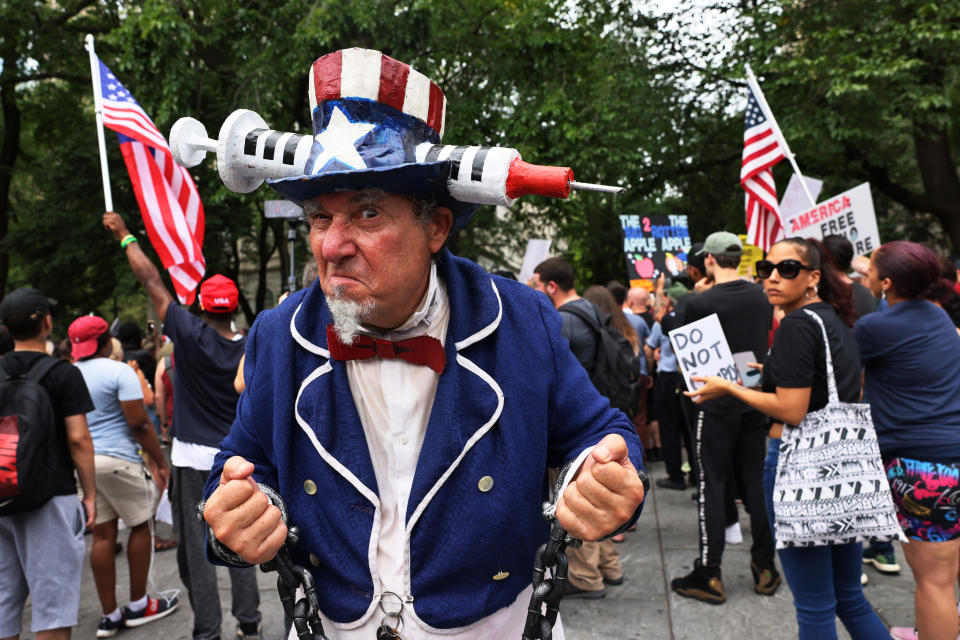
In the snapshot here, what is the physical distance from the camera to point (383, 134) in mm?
1609

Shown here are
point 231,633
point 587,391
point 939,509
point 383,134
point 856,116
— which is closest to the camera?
point 383,134

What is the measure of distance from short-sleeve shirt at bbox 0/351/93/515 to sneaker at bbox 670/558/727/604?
3751mm

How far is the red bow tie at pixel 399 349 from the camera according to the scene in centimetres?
169

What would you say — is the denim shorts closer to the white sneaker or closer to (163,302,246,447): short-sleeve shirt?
the white sneaker

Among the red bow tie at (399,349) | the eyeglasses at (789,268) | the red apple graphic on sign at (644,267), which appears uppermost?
the red apple graphic on sign at (644,267)

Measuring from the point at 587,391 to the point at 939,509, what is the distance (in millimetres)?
2382

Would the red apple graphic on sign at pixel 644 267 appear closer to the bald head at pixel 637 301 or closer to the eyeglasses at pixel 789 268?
the bald head at pixel 637 301

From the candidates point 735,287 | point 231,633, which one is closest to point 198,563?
point 231,633

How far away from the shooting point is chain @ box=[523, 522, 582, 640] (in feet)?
4.92

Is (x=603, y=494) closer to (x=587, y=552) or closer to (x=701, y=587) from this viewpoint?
(x=587, y=552)

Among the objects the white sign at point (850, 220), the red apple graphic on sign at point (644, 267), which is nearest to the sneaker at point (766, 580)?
the white sign at point (850, 220)

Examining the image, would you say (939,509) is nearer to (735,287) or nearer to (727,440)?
(727,440)

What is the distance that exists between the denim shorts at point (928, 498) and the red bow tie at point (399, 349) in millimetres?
2699

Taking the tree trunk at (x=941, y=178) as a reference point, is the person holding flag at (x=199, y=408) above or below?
below
